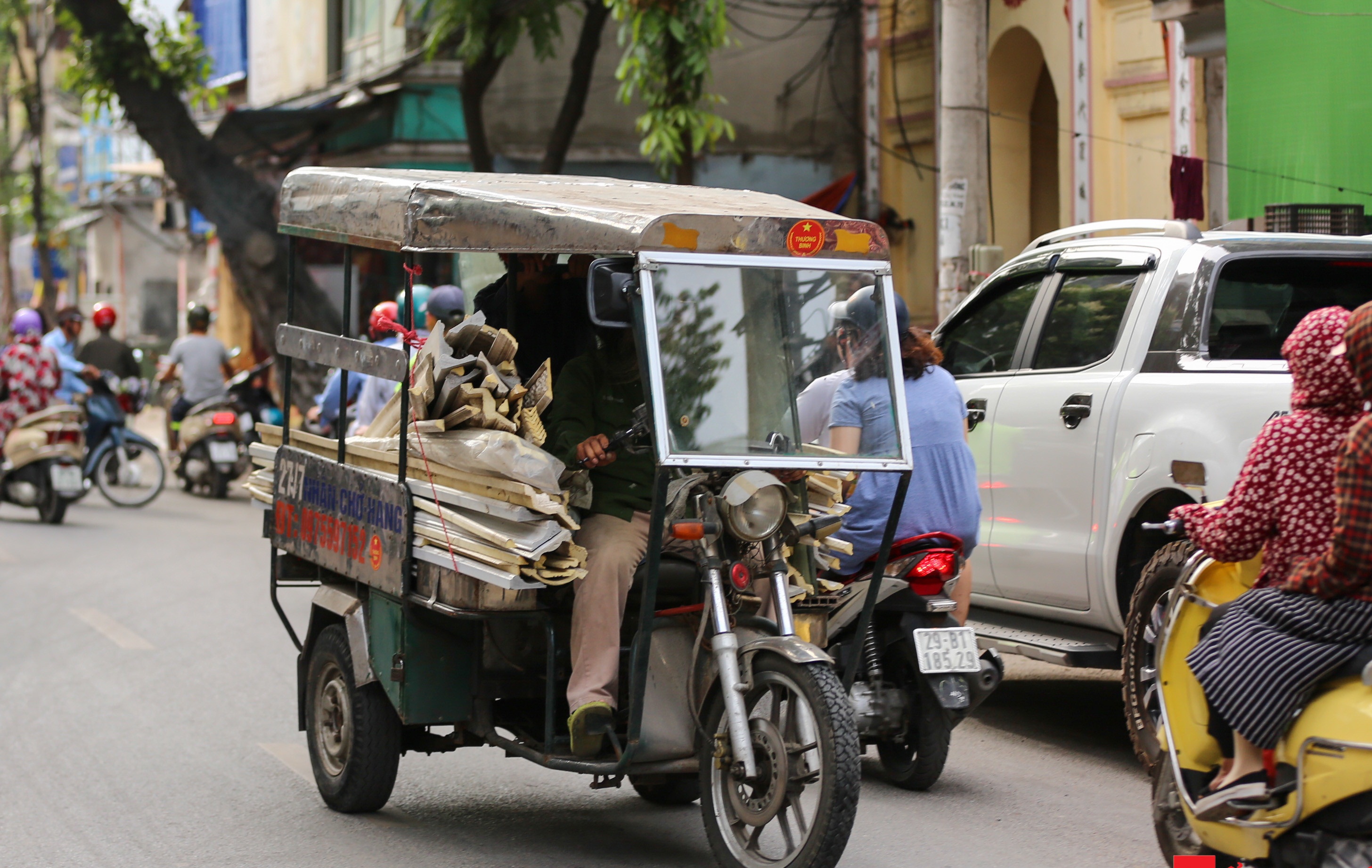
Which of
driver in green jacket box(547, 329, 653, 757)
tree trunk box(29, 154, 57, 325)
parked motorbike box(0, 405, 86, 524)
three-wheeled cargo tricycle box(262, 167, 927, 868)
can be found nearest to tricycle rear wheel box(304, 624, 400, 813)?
three-wheeled cargo tricycle box(262, 167, 927, 868)

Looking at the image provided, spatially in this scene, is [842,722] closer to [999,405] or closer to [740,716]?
[740,716]

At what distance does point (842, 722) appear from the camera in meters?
4.16

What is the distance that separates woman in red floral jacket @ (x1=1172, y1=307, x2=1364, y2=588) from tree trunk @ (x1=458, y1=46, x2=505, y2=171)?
47.5 ft

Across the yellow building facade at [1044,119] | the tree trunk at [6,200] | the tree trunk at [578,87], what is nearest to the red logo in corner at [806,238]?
the yellow building facade at [1044,119]

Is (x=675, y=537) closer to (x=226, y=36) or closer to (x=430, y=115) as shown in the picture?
(x=430, y=115)

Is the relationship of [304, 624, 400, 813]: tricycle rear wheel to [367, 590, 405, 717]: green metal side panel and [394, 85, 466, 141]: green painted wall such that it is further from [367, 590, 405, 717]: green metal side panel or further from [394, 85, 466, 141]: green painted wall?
[394, 85, 466, 141]: green painted wall

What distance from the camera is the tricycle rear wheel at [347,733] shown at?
17.8 ft

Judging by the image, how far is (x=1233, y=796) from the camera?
384 cm

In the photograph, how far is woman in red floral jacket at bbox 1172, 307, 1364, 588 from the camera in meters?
3.77

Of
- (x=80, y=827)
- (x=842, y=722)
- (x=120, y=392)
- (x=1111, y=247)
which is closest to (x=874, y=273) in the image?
(x=842, y=722)

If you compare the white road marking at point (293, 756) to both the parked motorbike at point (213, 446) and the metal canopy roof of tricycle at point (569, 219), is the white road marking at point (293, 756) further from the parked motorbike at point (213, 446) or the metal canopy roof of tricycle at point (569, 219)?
the parked motorbike at point (213, 446)

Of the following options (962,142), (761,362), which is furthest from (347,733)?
(962,142)

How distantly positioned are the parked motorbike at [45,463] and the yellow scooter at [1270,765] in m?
11.7

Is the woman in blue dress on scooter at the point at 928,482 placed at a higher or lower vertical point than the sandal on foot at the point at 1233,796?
higher
